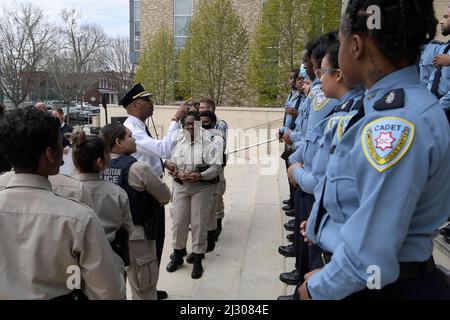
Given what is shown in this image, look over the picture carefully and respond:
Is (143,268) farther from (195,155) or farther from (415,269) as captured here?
(415,269)

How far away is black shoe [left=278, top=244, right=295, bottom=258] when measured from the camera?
4.52 metres

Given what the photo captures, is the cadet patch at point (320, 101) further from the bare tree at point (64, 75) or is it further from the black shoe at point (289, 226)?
the bare tree at point (64, 75)

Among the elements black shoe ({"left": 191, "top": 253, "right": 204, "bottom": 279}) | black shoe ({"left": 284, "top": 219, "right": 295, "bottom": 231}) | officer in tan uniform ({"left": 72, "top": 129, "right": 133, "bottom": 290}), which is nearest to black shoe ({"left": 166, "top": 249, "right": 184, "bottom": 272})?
black shoe ({"left": 191, "top": 253, "right": 204, "bottom": 279})

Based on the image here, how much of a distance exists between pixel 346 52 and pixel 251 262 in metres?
3.44

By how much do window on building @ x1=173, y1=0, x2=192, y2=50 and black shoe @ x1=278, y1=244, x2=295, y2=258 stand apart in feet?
85.2

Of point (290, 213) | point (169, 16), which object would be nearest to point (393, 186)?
point (290, 213)

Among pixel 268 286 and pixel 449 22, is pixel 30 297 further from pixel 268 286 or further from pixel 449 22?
pixel 449 22

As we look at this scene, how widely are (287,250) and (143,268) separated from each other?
78.1 inches

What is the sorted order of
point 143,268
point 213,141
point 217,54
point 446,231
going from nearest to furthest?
point 143,268 < point 446,231 < point 213,141 < point 217,54

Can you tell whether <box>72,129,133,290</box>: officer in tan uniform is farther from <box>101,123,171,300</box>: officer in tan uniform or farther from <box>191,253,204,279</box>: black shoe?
<box>191,253,204,279</box>: black shoe

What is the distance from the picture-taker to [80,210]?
5.39ft

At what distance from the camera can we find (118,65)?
43.8 metres

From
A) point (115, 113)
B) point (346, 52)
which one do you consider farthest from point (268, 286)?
point (115, 113)

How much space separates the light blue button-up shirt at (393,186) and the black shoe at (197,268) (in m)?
2.93
